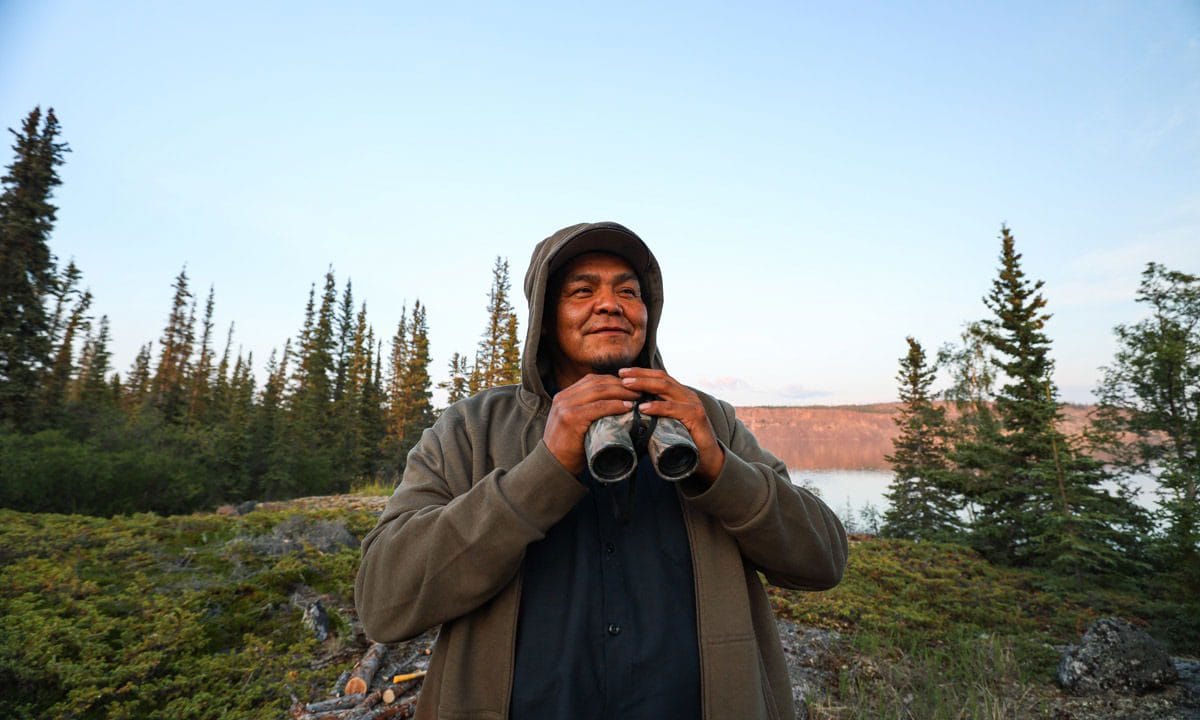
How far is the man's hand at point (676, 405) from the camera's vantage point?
1.48 metres

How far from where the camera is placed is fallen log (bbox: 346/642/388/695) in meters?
3.81

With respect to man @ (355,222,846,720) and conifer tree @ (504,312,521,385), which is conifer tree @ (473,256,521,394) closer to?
conifer tree @ (504,312,521,385)

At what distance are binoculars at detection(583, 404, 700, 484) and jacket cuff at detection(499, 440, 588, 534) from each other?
0.34 ft

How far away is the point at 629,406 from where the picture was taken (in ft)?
4.74

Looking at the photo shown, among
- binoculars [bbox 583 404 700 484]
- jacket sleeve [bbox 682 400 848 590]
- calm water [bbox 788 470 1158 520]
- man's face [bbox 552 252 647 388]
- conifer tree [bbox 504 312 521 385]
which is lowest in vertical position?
calm water [bbox 788 470 1158 520]

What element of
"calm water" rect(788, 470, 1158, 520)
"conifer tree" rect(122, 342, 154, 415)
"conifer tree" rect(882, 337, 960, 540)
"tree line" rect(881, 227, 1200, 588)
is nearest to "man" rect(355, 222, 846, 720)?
"calm water" rect(788, 470, 1158, 520)

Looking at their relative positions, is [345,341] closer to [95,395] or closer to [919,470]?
[95,395]

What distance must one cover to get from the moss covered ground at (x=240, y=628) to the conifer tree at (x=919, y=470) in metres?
9.61

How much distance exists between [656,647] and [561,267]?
58.9 inches

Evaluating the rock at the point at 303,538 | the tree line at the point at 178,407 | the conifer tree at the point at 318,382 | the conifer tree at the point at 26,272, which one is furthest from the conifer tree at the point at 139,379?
the rock at the point at 303,538

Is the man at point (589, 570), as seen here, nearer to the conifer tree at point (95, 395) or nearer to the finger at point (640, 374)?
the finger at point (640, 374)

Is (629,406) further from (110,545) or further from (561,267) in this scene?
(110,545)

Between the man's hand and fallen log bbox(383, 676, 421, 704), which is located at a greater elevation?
the man's hand

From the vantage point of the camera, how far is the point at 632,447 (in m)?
1.32
